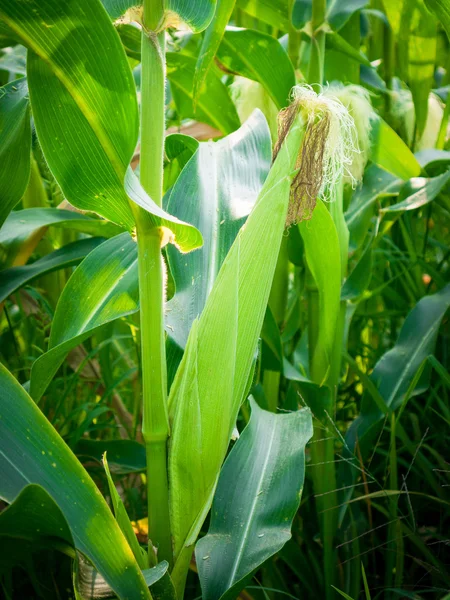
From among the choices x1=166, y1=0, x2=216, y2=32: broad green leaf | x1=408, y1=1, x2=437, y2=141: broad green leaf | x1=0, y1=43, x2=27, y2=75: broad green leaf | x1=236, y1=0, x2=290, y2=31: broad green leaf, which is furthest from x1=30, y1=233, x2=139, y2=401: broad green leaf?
x1=408, y1=1, x2=437, y2=141: broad green leaf

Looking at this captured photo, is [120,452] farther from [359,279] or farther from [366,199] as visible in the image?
[366,199]

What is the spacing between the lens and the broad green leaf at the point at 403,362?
100 cm

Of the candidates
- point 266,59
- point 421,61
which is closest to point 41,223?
point 266,59

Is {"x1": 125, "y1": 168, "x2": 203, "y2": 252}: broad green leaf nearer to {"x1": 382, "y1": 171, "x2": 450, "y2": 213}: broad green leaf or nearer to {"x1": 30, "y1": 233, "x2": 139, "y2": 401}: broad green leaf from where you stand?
{"x1": 30, "y1": 233, "x2": 139, "y2": 401}: broad green leaf

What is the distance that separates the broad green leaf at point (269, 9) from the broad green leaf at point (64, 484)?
2.81 feet

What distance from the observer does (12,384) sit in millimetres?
566

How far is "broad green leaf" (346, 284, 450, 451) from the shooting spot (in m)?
1.00

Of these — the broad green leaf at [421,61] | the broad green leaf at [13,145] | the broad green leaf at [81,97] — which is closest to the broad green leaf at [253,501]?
the broad green leaf at [81,97]

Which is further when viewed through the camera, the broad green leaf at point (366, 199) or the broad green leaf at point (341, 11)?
the broad green leaf at point (366, 199)

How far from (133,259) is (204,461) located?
330 millimetres

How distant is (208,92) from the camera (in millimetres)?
1113

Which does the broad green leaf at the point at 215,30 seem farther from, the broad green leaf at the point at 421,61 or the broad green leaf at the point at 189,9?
the broad green leaf at the point at 421,61

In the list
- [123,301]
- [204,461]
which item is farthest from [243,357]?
[123,301]

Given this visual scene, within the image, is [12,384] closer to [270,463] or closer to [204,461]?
[204,461]
